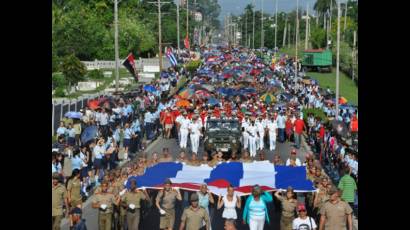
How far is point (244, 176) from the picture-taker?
723 inches

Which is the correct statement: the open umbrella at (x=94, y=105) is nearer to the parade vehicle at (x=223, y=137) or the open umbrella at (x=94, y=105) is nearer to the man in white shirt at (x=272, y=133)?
the parade vehicle at (x=223, y=137)

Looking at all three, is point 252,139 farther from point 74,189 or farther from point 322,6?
point 322,6

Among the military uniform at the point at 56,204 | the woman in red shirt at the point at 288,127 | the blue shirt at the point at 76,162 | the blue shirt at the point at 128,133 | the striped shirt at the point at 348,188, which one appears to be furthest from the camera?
the woman in red shirt at the point at 288,127

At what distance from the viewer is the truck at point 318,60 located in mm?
87250

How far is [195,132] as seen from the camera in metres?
30.4

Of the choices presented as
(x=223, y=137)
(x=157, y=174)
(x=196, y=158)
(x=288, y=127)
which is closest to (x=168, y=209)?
(x=157, y=174)

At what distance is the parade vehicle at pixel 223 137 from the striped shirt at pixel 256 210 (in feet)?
42.8

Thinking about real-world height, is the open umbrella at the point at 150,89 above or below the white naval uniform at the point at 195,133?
above

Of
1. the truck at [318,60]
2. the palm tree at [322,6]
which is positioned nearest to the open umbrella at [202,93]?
the truck at [318,60]

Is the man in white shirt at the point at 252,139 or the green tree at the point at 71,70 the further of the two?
the green tree at the point at 71,70

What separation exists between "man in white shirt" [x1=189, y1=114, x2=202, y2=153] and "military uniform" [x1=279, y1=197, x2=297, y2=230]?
14.6 metres

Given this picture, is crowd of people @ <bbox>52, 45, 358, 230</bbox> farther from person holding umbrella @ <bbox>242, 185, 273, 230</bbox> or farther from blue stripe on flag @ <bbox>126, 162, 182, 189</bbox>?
blue stripe on flag @ <bbox>126, 162, 182, 189</bbox>
